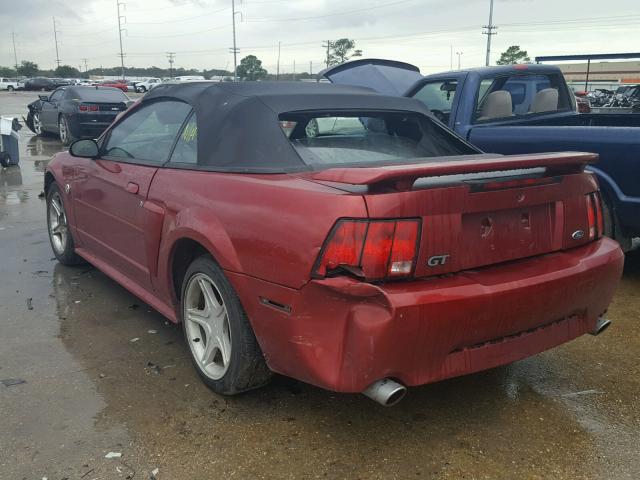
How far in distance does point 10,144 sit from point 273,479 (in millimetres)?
11335

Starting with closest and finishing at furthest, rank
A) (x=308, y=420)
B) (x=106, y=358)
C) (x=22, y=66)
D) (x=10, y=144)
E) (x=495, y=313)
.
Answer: (x=495, y=313)
(x=308, y=420)
(x=106, y=358)
(x=10, y=144)
(x=22, y=66)

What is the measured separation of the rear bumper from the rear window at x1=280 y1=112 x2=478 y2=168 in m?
0.82

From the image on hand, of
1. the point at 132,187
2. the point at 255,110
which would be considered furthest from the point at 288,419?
the point at 132,187

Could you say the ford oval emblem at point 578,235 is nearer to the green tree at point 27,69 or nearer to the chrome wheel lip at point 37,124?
the chrome wheel lip at point 37,124

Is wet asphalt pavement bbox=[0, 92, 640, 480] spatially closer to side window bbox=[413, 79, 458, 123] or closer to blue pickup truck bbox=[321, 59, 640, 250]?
blue pickup truck bbox=[321, 59, 640, 250]

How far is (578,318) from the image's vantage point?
2.84m

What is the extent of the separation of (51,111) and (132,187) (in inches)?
594

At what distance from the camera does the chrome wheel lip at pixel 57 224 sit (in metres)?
5.20

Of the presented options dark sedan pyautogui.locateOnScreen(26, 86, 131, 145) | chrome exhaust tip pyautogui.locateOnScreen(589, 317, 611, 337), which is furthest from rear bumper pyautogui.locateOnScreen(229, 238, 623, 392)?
dark sedan pyautogui.locateOnScreen(26, 86, 131, 145)

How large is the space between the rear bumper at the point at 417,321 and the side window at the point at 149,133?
1.29 m

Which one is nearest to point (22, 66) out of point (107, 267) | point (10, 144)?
point (10, 144)

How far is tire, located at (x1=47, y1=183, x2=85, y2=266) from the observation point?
16.8 feet

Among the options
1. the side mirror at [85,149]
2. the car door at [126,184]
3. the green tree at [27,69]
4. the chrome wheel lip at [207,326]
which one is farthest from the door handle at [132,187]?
the green tree at [27,69]

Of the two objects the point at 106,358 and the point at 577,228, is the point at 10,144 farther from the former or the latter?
the point at 577,228
